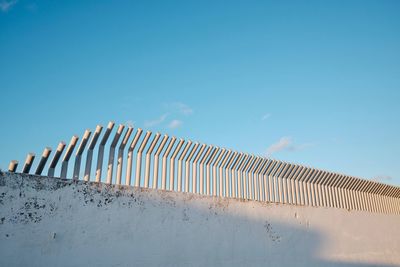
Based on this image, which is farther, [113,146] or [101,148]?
[113,146]

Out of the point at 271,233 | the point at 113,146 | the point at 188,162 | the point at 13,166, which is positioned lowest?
the point at 271,233

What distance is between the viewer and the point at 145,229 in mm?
5145

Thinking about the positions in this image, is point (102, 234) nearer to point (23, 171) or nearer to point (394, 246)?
point (23, 171)

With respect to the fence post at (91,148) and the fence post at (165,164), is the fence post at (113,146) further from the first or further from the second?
the fence post at (165,164)

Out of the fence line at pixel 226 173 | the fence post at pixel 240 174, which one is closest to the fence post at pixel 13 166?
the fence line at pixel 226 173

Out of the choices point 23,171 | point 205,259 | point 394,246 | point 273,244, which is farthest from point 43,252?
point 394,246

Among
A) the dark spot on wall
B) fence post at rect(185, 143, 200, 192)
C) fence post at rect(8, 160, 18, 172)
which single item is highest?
fence post at rect(185, 143, 200, 192)

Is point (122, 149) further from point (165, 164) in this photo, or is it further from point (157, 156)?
point (165, 164)

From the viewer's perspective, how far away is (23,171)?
434 centimetres

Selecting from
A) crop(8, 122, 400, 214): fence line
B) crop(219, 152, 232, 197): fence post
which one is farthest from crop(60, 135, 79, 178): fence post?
crop(219, 152, 232, 197): fence post

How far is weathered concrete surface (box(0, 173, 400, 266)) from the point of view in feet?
13.6

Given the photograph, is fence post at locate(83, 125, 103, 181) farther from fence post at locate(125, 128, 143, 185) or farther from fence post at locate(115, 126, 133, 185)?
fence post at locate(125, 128, 143, 185)

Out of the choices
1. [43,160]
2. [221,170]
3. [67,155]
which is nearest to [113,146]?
[67,155]

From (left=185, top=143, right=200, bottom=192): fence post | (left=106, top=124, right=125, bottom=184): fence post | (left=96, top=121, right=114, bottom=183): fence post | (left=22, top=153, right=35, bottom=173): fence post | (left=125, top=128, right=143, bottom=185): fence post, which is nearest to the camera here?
(left=22, top=153, right=35, bottom=173): fence post
